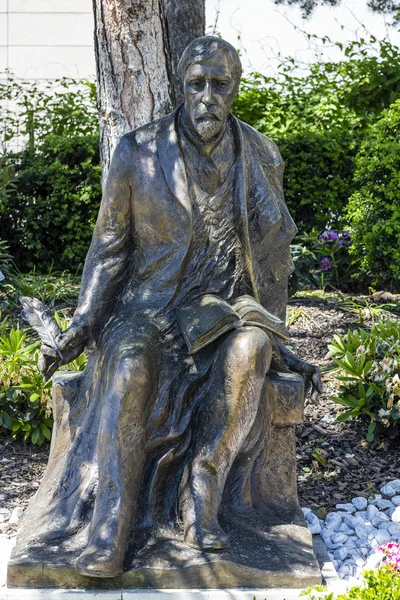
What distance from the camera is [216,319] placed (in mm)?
3924

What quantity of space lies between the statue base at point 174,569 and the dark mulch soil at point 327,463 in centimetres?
112

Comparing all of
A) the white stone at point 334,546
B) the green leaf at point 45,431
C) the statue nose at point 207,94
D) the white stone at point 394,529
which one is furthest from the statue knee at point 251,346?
the green leaf at point 45,431

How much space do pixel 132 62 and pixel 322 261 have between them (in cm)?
310

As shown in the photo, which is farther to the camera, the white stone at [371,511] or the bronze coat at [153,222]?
the white stone at [371,511]

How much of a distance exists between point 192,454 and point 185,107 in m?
1.42

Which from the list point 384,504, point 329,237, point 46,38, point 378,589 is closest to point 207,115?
point 378,589

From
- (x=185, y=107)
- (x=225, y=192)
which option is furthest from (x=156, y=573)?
(x=185, y=107)

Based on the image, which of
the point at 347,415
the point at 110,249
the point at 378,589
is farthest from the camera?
the point at 347,415

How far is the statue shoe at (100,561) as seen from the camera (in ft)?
11.5

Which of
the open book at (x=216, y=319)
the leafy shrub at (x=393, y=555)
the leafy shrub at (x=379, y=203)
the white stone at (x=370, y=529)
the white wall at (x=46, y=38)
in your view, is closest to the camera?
the leafy shrub at (x=393, y=555)

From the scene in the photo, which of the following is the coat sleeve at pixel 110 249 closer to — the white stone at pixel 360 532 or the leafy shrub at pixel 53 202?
the white stone at pixel 360 532

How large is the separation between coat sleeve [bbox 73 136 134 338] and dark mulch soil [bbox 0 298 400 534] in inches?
50.7

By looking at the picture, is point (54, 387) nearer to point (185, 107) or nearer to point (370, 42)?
point (185, 107)

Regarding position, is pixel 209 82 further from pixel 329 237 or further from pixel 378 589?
pixel 329 237
